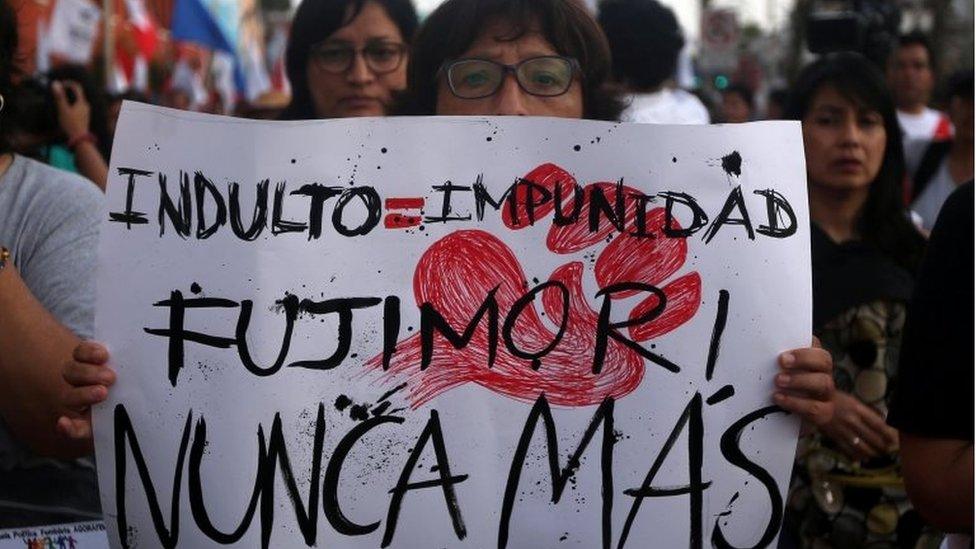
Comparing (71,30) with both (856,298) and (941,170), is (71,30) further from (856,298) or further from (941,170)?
(856,298)

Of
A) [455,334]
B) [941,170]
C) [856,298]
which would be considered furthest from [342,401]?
[941,170]

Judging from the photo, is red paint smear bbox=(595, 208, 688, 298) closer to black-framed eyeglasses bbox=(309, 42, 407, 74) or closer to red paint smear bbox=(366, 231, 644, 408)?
red paint smear bbox=(366, 231, 644, 408)

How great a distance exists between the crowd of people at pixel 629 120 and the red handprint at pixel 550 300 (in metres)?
0.22

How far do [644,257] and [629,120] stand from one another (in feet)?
3.95

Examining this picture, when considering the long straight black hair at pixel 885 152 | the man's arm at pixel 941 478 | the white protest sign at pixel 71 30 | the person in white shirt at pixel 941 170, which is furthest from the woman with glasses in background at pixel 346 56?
the white protest sign at pixel 71 30

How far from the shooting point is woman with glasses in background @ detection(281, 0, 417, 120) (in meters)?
3.73

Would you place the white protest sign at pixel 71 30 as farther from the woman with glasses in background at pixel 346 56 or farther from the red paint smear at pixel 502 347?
the red paint smear at pixel 502 347

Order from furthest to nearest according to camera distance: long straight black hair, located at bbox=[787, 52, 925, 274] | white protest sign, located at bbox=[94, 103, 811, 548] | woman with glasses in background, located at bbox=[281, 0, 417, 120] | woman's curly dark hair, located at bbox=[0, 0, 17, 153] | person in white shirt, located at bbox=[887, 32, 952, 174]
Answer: person in white shirt, located at bbox=[887, 32, 952, 174] < woman with glasses in background, located at bbox=[281, 0, 417, 120] < long straight black hair, located at bbox=[787, 52, 925, 274] < woman's curly dark hair, located at bbox=[0, 0, 17, 153] < white protest sign, located at bbox=[94, 103, 811, 548]

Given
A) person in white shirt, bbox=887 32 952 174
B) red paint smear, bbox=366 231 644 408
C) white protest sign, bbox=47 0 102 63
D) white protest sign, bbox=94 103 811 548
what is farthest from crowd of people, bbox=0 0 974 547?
white protest sign, bbox=47 0 102 63

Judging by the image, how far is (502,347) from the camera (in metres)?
2.15

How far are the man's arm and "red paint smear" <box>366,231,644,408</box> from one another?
381mm

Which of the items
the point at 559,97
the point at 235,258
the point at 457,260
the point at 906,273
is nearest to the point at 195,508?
the point at 235,258

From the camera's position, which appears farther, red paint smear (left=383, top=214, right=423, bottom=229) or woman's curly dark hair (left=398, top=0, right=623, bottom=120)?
woman's curly dark hair (left=398, top=0, right=623, bottom=120)

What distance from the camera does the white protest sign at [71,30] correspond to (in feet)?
33.9
